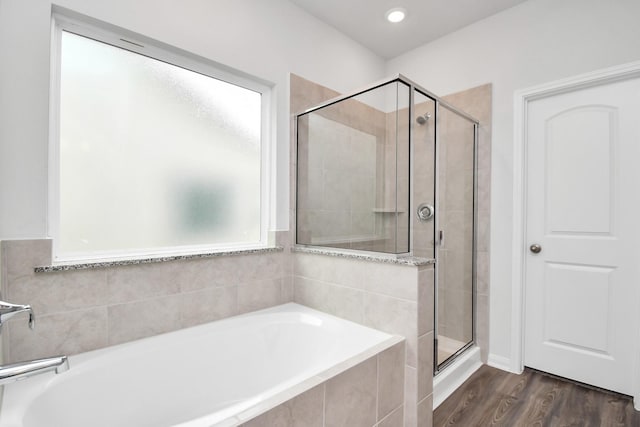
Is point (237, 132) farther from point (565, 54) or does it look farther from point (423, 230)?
point (565, 54)

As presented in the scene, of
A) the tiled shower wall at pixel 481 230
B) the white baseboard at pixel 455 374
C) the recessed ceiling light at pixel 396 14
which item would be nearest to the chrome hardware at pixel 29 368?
the white baseboard at pixel 455 374

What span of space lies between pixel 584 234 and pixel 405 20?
1972mm

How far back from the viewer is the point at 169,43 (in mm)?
1689

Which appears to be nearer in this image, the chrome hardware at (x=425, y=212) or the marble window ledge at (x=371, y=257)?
the marble window ledge at (x=371, y=257)

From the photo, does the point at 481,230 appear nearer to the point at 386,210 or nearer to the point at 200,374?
the point at 386,210

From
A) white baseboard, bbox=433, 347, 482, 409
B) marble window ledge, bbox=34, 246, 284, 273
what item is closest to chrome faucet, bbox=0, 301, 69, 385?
marble window ledge, bbox=34, 246, 284, 273

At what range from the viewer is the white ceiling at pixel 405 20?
2270 mm

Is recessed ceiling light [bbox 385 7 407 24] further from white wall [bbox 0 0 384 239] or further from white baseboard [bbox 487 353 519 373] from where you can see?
white baseboard [bbox 487 353 519 373]

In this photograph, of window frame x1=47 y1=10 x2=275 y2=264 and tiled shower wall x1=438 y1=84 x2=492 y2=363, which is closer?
window frame x1=47 y1=10 x2=275 y2=264

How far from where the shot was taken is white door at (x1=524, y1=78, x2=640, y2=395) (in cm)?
190

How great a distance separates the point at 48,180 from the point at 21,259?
345mm

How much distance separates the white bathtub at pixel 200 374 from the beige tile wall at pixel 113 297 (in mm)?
81

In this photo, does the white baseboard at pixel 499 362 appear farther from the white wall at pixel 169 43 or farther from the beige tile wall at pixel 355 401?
the white wall at pixel 169 43

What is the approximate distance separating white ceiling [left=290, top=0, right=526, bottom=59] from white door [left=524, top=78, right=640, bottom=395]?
822 mm
